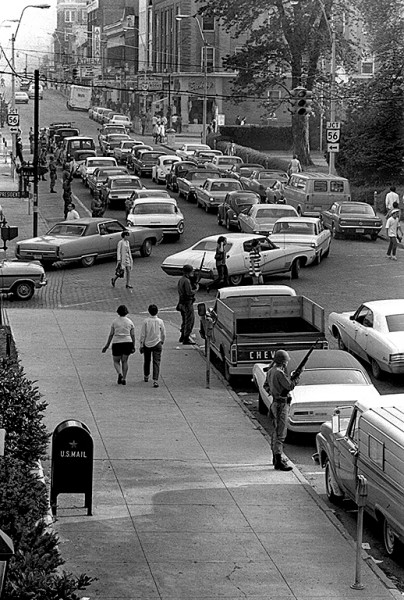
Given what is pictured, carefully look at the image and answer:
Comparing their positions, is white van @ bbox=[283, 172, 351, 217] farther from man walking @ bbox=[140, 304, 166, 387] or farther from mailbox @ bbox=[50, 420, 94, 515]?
mailbox @ bbox=[50, 420, 94, 515]

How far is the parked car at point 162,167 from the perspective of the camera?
2346 inches

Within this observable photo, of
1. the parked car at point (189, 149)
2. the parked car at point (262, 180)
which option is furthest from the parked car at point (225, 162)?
the parked car at point (189, 149)

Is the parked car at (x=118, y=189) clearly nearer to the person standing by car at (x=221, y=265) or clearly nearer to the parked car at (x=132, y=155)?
the parked car at (x=132, y=155)

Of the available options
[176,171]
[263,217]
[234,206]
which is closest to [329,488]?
[263,217]

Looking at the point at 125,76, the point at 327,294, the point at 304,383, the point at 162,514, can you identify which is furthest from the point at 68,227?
the point at 125,76

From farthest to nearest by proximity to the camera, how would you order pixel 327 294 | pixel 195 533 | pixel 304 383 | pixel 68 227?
pixel 68 227 < pixel 327 294 < pixel 304 383 < pixel 195 533

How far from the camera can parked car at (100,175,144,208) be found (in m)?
48.0

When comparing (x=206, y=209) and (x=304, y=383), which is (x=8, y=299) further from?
(x=206, y=209)

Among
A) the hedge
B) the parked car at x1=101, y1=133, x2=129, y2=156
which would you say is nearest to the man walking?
the hedge

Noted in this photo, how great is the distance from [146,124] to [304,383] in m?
94.5

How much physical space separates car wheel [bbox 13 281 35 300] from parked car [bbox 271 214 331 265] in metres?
7.12

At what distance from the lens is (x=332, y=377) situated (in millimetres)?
17469

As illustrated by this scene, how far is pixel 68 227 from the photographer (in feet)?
117

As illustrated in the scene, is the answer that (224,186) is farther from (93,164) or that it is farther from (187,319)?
(187,319)
